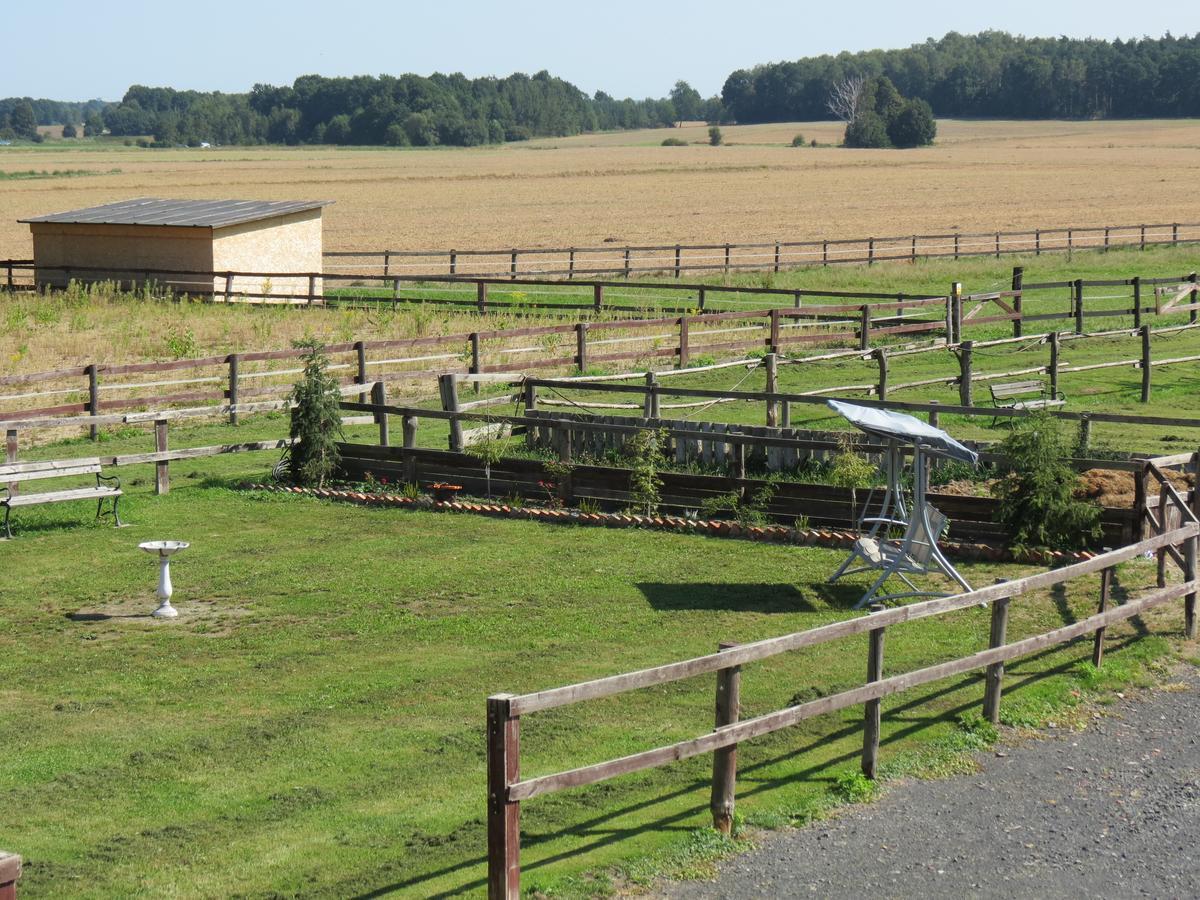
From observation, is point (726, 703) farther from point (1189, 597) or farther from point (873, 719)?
point (1189, 597)

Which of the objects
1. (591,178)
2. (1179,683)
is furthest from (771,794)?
(591,178)

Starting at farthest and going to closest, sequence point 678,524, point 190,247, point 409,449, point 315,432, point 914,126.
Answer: point 914,126
point 190,247
point 315,432
point 409,449
point 678,524

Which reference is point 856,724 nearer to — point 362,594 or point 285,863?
point 285,863

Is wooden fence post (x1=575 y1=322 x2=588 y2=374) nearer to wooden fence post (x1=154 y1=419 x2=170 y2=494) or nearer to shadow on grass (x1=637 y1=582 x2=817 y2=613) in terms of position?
wooden fence post (x1=154 y1=419 x2=170 y2=494)

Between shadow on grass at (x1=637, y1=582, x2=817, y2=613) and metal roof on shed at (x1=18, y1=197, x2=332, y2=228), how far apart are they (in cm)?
2531

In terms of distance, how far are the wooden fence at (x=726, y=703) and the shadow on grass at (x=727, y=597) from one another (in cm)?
211

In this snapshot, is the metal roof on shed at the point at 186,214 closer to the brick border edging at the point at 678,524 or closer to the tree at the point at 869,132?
the brick border edging at the point at 678,524

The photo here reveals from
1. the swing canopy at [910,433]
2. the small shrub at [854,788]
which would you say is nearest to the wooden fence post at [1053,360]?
the swing canopy at [910,433]

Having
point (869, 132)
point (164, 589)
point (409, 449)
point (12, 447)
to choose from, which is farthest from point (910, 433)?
point (869, 132)

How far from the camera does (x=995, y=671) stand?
8.89 meters

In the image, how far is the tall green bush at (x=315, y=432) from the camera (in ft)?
55.1

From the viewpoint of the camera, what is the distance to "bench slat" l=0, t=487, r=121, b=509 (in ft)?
48.0

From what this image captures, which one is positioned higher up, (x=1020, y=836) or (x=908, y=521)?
(x=908, y=521)

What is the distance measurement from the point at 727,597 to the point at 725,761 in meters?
4.67
